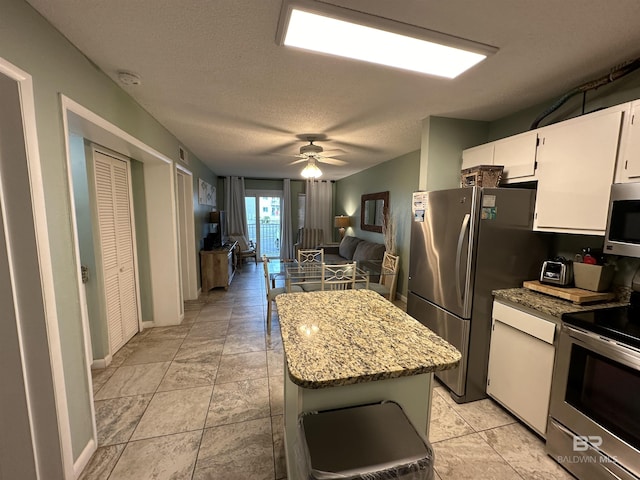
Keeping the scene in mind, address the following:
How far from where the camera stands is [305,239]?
714 centimetres

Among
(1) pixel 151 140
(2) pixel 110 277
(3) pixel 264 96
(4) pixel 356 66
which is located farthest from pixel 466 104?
(2) pixel 110 277

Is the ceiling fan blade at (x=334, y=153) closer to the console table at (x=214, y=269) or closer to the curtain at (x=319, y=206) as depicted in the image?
the console table at (x=214, y=269)

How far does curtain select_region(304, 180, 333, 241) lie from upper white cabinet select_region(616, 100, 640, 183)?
6261 mm

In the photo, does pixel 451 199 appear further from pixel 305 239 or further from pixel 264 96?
pixel 305 239

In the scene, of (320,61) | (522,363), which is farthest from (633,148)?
(320,61)

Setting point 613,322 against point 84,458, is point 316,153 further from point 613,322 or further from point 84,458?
point 84,458

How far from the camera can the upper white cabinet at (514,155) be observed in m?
1.97

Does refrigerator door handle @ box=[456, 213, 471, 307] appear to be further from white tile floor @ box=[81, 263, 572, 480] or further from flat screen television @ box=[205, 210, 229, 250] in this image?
flat screen television @ box=[205, 210, 229, 250]

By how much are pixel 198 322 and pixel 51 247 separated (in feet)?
7.87

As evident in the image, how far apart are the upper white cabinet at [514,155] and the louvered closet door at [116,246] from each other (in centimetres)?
350

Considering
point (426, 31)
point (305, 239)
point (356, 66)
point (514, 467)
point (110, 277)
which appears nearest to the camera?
point (426, 31)

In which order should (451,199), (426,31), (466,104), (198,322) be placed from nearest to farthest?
(426,31)
(451,199)
(466,104)
(198,322)

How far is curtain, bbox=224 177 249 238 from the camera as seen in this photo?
23.0 ft
